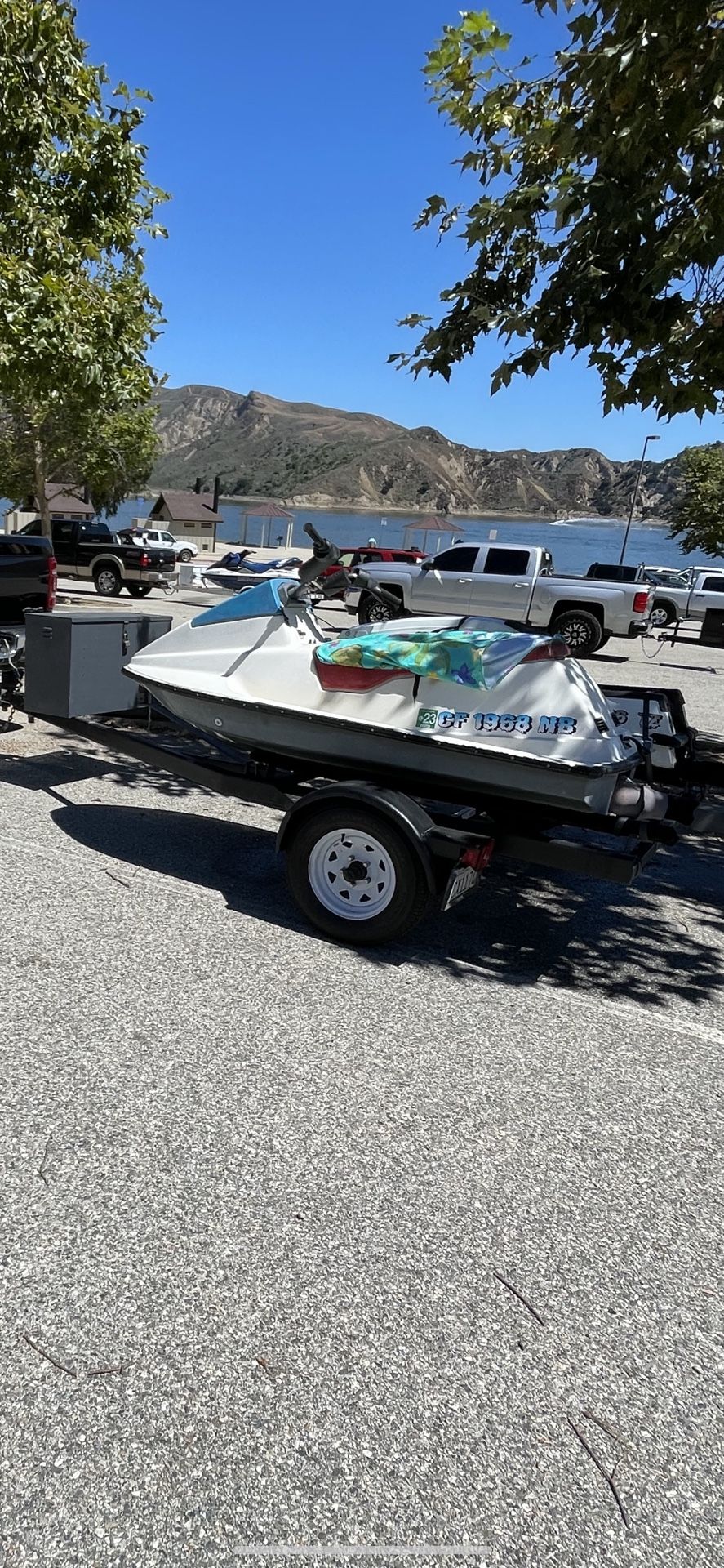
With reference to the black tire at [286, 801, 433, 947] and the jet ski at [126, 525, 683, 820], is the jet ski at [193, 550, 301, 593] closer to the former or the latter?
the jet ski at [126, 525, 683, 820]

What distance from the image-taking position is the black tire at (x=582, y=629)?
19750 millimetres

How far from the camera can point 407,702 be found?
5121mm

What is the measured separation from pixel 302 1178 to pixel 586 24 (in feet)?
20.8

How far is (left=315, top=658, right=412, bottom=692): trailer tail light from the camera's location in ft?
16.9

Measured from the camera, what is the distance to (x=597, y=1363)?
2.56 metres

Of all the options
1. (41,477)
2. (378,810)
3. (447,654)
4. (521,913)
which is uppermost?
(41,477)

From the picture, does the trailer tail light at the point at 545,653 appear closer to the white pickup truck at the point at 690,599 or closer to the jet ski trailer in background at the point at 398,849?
the jet ski trailer in background at the point at 398,849

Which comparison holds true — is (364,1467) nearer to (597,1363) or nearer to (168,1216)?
(597,1363)

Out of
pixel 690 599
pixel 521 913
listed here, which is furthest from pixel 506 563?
pixel 521 913

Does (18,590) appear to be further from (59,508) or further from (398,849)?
(59,508)

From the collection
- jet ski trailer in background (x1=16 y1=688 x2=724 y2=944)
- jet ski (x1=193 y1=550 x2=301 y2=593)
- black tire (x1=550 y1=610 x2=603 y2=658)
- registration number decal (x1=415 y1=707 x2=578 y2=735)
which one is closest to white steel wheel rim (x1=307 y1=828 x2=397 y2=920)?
jet ski trailer in background (x1=16 y1=688 x2=724 y2=944)

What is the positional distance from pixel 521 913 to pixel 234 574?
10.6ft

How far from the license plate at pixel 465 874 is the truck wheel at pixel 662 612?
89.9ft

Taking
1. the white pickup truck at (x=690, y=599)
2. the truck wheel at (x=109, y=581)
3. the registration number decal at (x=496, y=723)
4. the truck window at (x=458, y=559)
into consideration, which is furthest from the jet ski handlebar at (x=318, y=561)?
the white pickup truck at (x=690, y=599)
